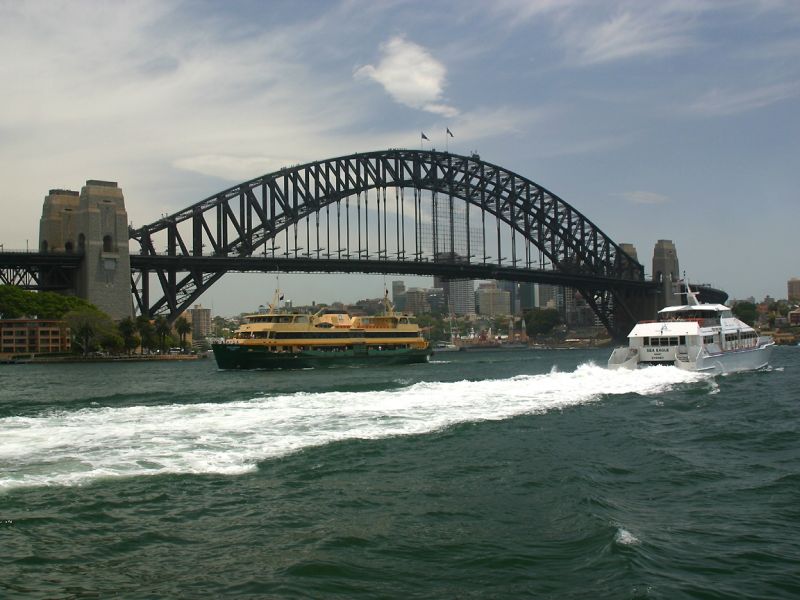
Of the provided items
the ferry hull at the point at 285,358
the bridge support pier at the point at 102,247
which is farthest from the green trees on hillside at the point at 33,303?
the ferry hull at the point at 285,358

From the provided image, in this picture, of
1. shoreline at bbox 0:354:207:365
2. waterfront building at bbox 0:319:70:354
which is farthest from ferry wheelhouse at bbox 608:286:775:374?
waterfront building at bbox 0:319:70:354

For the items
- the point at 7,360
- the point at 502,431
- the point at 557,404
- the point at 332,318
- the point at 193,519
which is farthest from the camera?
the point at 7,360

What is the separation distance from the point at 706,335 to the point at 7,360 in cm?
6366

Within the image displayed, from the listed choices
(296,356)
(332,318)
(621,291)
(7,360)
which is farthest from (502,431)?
(621,291)

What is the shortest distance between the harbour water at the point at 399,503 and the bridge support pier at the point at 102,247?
55.8 meters

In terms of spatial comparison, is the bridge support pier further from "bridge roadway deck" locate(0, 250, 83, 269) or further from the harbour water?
the harbour water

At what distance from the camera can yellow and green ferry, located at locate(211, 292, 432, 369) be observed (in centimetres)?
5675

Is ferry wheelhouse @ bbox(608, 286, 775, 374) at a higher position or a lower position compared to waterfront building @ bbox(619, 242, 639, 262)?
lower

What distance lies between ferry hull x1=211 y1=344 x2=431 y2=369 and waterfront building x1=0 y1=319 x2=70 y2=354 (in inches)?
1161

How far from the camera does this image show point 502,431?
19.2 metres

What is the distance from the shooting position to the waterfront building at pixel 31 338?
8025 cm

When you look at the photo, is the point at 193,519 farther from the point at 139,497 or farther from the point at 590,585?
the point at 590,585

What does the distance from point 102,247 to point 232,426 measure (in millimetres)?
60831

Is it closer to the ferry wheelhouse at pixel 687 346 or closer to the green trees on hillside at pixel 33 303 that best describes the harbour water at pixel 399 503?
the ferry wheelhouse at pixel 687 346
